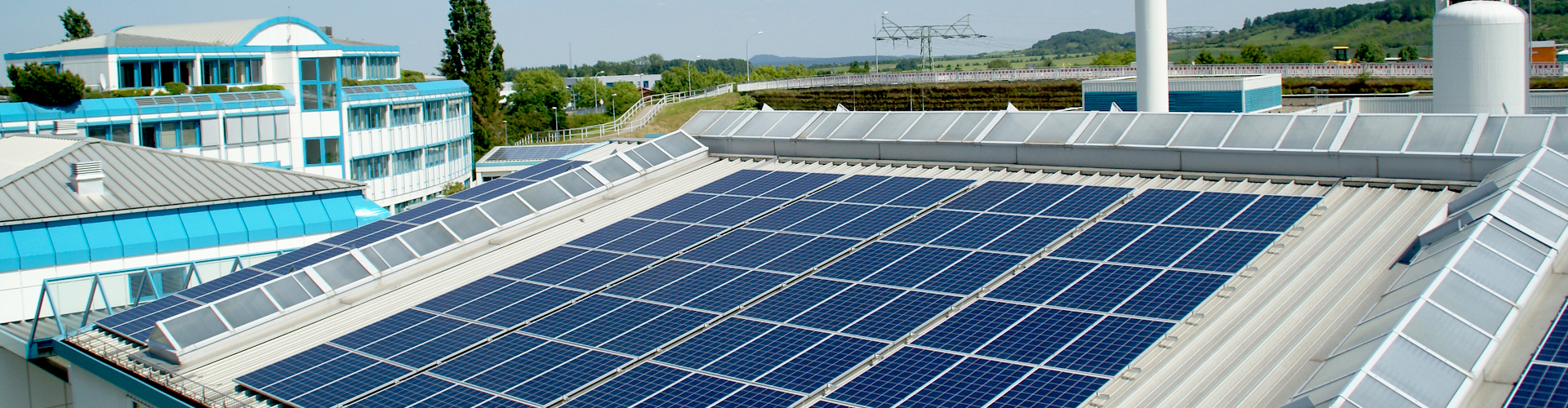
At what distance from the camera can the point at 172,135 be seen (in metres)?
55.2

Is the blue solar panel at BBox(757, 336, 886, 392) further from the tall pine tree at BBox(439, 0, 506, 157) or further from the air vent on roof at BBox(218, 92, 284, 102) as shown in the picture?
the tall pine tree at BBox(439, 0, 506, 157)

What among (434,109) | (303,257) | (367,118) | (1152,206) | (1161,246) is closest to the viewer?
(1161,246)

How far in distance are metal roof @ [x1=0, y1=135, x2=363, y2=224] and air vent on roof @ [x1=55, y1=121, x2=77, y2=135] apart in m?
18.0

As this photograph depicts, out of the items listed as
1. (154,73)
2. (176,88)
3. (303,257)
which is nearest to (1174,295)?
(303,257)

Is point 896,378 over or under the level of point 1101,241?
under

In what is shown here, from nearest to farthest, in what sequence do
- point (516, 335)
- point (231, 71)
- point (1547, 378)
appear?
1. point (1547, 378)
2. point (516, 335)
3. point (231, 71)

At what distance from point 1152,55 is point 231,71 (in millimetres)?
51169

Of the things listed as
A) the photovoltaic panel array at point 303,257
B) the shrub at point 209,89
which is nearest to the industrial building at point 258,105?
the shrub at point 209,89

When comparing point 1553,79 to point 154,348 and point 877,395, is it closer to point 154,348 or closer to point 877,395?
point 877,395

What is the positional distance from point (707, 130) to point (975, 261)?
13.4 meters

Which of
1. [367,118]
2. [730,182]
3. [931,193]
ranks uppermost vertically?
[367,118]

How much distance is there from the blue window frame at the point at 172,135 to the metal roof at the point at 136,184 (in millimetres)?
19354

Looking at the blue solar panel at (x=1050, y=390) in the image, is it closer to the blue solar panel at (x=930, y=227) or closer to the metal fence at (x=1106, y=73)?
the blue solar panel at (x=930, y=227)

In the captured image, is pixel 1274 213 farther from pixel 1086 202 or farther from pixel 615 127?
pixel 615 127
